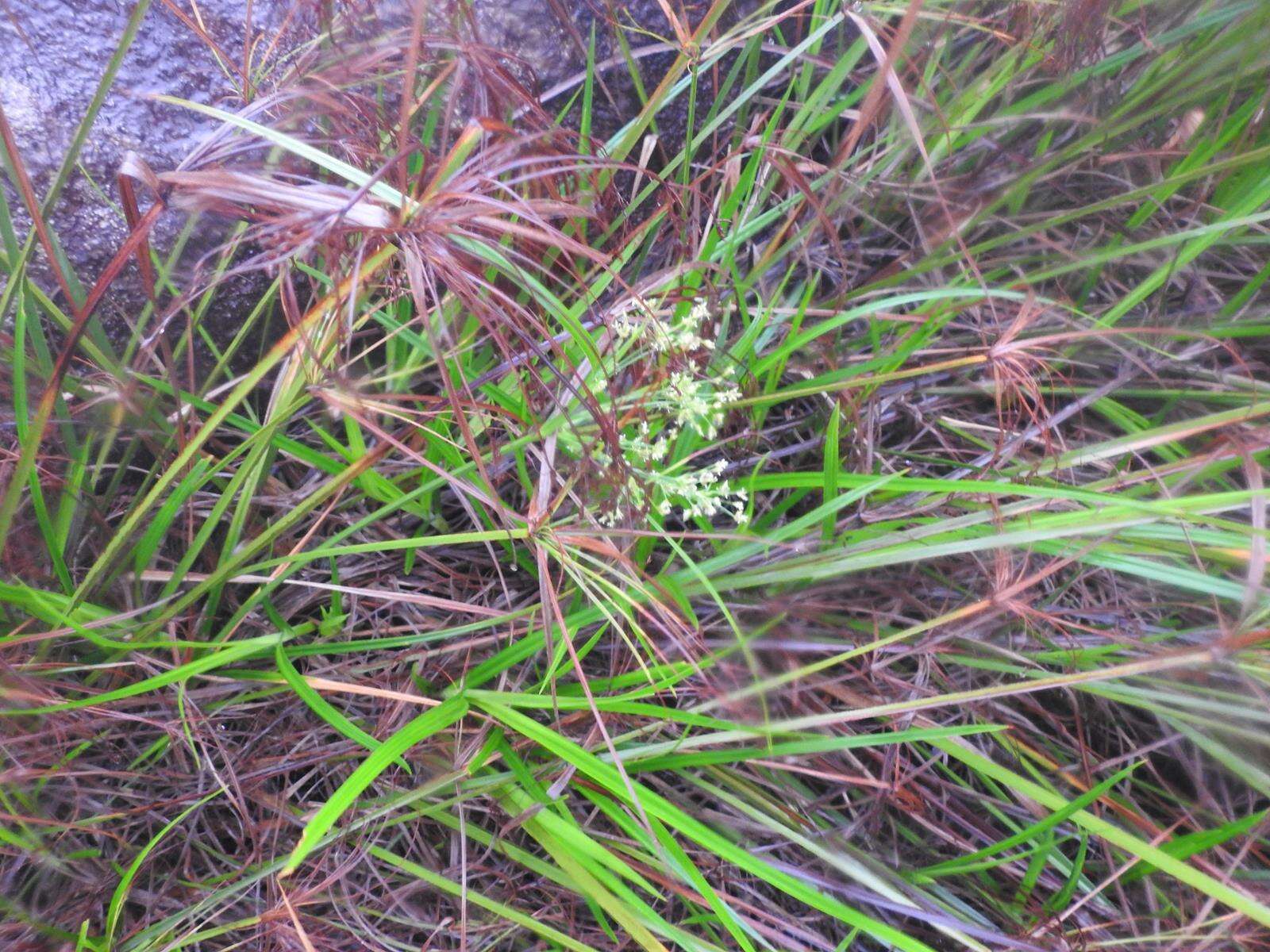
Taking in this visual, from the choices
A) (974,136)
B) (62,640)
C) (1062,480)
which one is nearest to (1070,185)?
(974,136)

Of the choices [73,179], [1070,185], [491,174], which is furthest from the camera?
[1070,185]

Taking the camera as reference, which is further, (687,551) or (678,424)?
(687,551)

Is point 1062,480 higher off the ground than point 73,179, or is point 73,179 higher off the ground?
point 73,179

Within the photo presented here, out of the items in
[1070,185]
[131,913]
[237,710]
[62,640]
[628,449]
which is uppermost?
[1070,185]

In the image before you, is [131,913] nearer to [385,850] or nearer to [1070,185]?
[385,850]

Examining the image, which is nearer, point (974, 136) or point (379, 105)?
point (379, 105)

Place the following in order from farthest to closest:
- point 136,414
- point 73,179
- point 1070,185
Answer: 1. point 1070,185
2. point 73,179
3. point 136,414

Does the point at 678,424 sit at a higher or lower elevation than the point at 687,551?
higher
